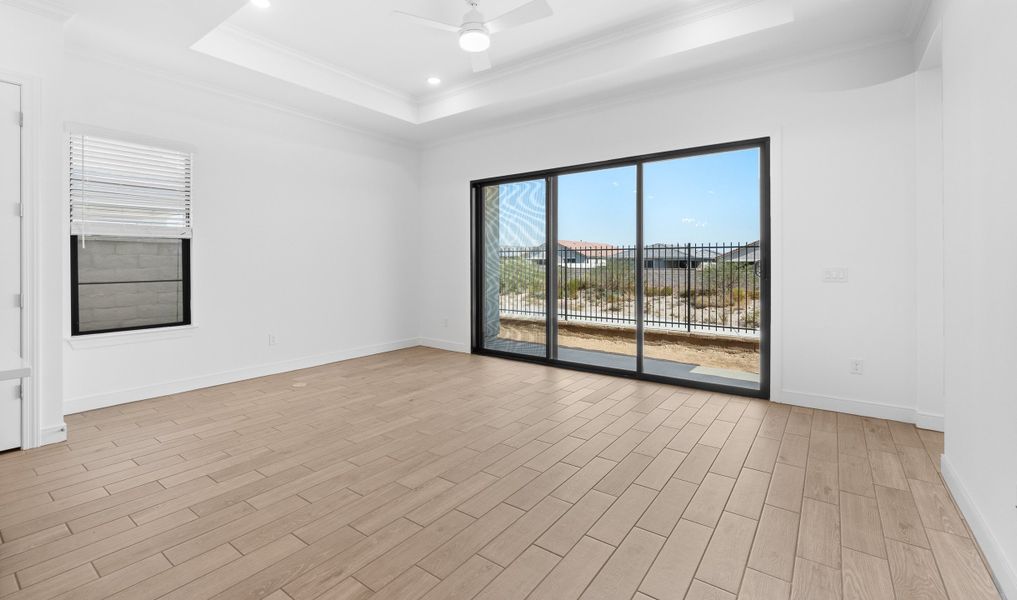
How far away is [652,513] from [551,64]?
390 cm

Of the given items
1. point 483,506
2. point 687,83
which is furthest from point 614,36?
point 483,506

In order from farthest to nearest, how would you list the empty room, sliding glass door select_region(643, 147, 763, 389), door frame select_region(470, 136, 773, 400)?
1. sliding glass door select_region(643, 147, 763, 389)
2. door frame select_region(470, 136, 773, 400)
3. the empty room

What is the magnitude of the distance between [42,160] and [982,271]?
16.7ft

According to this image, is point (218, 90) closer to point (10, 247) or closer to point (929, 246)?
point (10, 247)

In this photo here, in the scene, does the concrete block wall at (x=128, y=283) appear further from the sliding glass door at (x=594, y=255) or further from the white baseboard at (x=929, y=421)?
the white baseboard at (x=929, y=421)

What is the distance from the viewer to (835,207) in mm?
3578

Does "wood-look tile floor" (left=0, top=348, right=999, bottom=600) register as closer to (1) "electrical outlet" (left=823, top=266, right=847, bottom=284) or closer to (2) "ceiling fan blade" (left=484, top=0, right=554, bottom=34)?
(1) "electrical outlet" (left=823, top=266, right=847, bottom=284)

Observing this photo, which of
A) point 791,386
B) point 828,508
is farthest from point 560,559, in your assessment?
point 791,386

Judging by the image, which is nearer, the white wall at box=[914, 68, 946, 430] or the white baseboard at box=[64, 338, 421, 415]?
the white wall at box=[914, 68, 946, 430]

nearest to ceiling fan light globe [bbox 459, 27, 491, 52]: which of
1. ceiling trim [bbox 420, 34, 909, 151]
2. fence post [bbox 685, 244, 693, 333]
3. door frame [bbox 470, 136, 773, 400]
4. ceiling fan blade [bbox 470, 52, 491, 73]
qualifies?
ceiling fan blade [bbox 470, 52, 491, 73]

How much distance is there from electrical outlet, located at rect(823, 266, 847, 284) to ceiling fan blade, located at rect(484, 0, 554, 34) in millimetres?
2789

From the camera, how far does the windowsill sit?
12.1ft

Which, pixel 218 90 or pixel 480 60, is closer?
pixel 480 60

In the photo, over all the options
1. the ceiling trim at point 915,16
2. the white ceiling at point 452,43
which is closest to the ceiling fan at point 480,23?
the white ceiling at point 452,43
